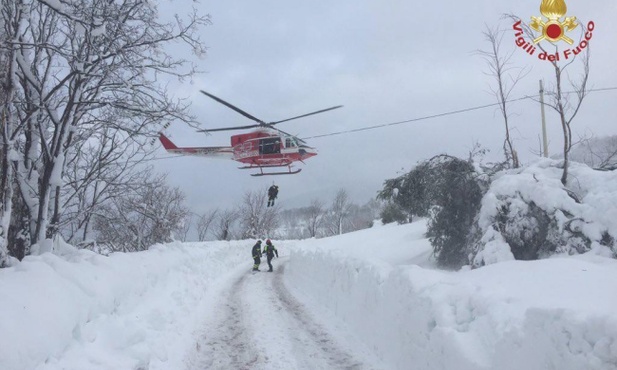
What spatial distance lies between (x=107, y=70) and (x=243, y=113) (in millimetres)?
6862

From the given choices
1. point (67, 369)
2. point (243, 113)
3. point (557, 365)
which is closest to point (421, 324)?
point (557, 365)

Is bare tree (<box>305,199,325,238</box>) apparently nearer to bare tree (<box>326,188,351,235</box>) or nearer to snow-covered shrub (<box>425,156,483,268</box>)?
bare tree (<box>326,188,351,235</box>)

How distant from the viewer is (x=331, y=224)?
3206 inches

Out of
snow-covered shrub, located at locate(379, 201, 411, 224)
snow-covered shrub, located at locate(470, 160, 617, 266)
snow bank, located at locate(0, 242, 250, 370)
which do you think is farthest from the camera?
snow-covered shrub, located at locate(379, 201, 411, 224)

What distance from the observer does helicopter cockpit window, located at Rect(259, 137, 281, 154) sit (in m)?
15.8

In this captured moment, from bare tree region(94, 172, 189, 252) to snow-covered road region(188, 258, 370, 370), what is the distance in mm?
2692

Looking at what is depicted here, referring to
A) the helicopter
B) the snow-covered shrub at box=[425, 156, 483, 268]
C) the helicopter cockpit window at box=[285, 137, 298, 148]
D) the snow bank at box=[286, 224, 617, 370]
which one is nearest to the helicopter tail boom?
the helicopter

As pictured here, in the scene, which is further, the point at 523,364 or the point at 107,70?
the point at 107,70

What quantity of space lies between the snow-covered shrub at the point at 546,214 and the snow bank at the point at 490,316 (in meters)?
1.02

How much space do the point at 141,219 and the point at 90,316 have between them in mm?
14740

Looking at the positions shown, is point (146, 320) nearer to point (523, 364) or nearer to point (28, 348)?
point (28, 348)

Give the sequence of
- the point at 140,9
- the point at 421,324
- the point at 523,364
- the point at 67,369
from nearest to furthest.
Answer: the point at 523,364
the point at 67,369
the point at 421,324
the point at 140,9

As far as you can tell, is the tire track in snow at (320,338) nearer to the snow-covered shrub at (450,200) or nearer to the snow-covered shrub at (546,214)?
the snow-covered shrub at (546,214)

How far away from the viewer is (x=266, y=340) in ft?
25.7
